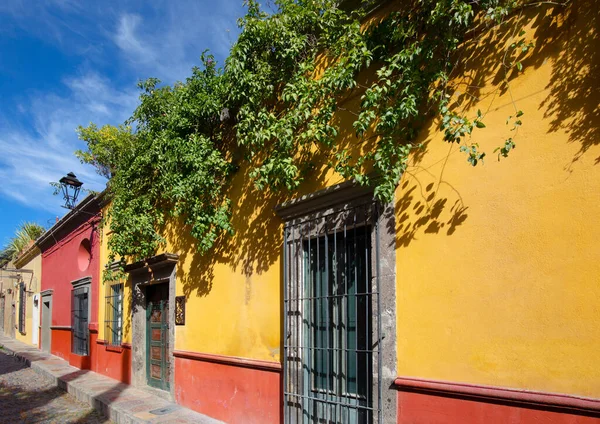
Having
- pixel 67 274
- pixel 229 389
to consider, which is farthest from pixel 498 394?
pixel 67 274

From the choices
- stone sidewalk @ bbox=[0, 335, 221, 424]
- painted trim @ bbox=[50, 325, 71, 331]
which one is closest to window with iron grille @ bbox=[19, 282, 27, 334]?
painted trim @ bbox=[50, 325, 71, 331]

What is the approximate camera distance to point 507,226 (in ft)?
10.8

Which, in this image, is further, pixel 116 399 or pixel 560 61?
pixel 116 399

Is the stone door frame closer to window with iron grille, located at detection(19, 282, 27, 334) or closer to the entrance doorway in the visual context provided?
the entrance doorway

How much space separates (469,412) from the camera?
10.8 feet

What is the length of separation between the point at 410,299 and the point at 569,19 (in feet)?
7.58

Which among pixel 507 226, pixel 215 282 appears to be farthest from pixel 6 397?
pixel 507 226

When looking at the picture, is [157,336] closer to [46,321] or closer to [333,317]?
[333,317]

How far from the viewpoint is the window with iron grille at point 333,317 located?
4.23 m

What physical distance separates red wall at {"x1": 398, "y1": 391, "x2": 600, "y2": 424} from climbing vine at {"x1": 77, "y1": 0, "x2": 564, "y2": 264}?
1661 millimetres

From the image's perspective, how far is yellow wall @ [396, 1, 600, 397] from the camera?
292cm

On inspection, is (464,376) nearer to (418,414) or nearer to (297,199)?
(418,414)

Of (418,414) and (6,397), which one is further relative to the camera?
(6,397)

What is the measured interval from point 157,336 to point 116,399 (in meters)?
1.17
